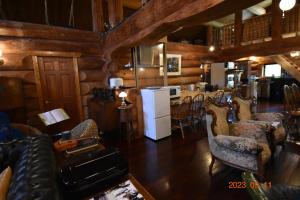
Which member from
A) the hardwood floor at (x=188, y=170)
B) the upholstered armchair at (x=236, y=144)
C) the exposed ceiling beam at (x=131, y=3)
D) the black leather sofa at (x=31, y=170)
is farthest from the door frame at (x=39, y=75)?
the upholstered armchair at (x=236, y=144)

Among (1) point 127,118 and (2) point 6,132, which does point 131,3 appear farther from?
(2) point 6,132

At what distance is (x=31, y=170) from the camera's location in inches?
48.2

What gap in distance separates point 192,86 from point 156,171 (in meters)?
3.94

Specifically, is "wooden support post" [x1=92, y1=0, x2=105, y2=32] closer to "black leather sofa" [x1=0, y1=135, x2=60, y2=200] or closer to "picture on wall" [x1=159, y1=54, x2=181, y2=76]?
"picture on wall" [x1=159, y1=54, x2=181, y2=76]

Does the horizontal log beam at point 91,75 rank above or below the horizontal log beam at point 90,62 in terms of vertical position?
below

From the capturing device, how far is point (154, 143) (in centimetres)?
371

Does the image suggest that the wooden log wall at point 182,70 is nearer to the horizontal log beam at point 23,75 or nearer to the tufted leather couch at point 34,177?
the horizontal log beam at point 23,75

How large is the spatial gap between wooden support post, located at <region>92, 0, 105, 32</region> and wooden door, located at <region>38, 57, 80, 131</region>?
1124mm

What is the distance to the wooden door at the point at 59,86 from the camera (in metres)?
3.94

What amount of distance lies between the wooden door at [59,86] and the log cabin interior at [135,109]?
23 mm

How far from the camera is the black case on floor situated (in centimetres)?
134

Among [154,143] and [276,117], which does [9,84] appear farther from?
[276,117]

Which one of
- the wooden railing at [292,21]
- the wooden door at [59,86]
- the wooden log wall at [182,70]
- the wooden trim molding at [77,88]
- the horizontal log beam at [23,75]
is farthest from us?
the wooden railing at [292,21]

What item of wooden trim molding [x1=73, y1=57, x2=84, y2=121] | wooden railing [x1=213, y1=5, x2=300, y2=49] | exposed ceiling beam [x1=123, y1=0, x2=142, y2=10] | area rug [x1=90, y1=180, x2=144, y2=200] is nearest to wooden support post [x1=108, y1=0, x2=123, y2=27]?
wooden trim molding [x1=73, y1=57, x2=84, y2=121]
